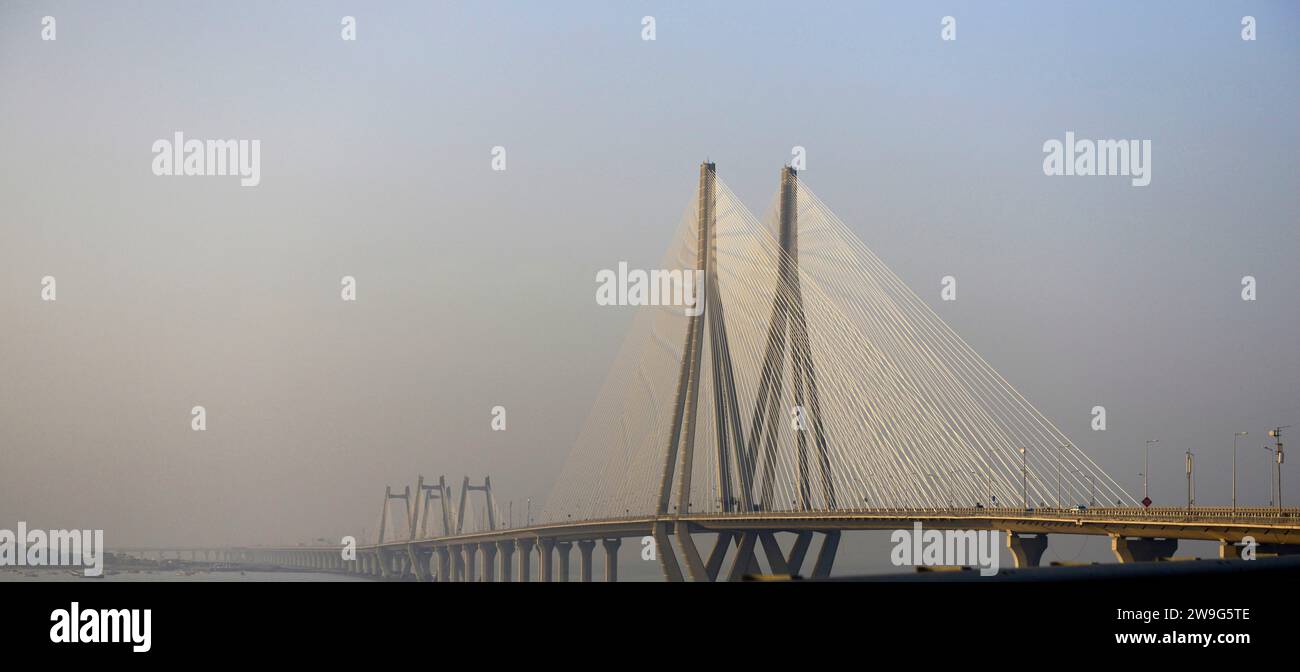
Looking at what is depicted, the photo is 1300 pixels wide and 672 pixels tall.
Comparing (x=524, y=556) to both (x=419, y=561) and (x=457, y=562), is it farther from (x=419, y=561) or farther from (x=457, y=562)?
(x=419, y=561)

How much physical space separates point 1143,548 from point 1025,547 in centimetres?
534

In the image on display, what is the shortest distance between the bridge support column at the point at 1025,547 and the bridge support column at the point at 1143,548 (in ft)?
15.4

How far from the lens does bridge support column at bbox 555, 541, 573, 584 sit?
309ft

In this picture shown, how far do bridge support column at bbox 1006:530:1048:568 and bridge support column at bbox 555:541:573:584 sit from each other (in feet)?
152

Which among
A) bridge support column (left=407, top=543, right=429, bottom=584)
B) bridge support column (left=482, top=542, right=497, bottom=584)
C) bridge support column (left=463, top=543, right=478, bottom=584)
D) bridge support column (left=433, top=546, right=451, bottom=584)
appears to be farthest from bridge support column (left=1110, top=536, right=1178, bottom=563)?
bridge support column (left=407, top=543, right=429, bottom=584)

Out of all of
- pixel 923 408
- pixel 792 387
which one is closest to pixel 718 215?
pixel 792 387

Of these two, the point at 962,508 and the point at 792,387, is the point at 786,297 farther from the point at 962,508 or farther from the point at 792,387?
the point at 962,508

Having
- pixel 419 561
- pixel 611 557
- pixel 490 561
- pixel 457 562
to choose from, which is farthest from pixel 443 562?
pixel 611 557

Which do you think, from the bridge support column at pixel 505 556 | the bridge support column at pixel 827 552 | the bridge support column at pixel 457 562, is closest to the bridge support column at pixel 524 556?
the bridge support column at pixel 505 556

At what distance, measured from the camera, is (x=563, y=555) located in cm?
9894

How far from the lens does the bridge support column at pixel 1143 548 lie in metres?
44.9

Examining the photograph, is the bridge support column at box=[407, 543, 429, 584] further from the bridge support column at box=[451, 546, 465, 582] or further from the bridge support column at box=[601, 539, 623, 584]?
the bridge support column at box=[601, 539, 623, 584]

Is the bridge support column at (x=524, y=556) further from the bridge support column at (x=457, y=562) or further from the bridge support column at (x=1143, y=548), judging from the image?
the bridge support column at (x=1143, y=548)
